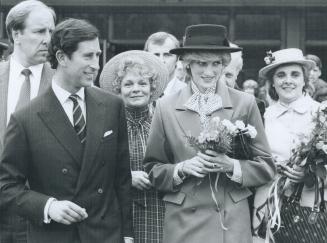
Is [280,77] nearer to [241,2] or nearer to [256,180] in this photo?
[256,180]

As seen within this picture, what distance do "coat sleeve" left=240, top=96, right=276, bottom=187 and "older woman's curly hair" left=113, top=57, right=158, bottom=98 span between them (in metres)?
0.91

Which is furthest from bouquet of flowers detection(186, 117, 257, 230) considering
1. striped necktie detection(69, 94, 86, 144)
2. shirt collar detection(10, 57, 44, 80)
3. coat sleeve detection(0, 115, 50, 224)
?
shirt collar detection(10, 57, 44, 80)

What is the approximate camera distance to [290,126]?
18.0 feet

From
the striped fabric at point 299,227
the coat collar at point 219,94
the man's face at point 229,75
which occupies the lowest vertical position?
the striped fabric at point 299,227

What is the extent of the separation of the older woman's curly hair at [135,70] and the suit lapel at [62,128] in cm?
107

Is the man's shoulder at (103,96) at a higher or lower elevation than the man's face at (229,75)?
lower

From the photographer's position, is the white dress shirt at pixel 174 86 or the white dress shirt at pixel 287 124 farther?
the white dress shirt at pixel 174 86

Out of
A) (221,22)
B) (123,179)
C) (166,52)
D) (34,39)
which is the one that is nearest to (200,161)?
(123,179)

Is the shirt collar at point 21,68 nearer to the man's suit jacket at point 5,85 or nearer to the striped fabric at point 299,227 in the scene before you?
the man's suit jacket at point 5,85

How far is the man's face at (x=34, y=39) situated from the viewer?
5316 mm

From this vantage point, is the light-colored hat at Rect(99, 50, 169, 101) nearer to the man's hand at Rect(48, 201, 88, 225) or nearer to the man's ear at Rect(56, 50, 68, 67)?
the man's ear at Rect(56, 50, 68, 67)

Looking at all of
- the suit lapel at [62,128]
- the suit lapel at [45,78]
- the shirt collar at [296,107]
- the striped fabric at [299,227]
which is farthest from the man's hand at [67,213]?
the shirt collar at [296,107]

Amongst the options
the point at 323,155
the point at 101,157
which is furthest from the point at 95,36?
the point at 323,155

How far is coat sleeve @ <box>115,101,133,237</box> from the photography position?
4.61 meters
